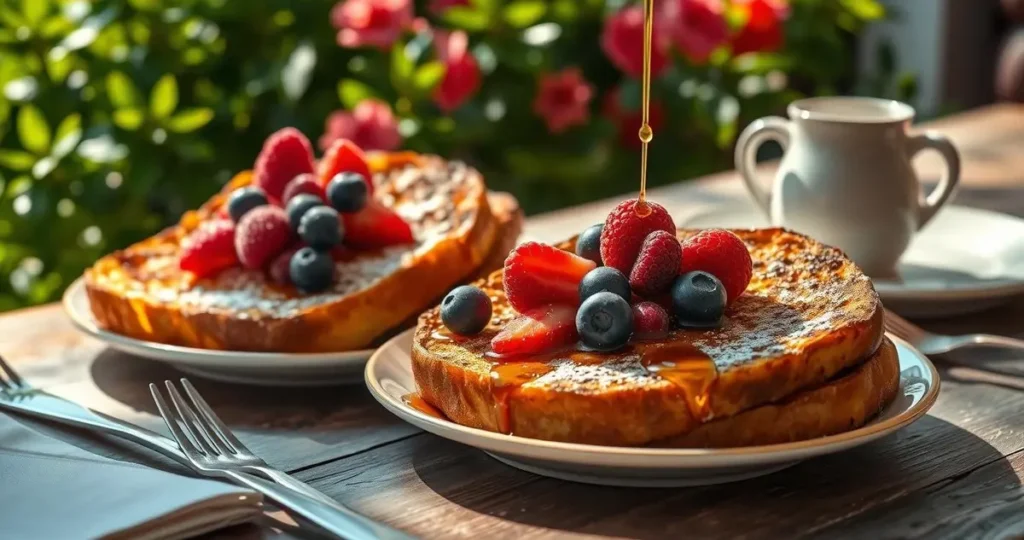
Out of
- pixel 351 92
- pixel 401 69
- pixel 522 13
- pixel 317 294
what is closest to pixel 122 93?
pixel 351 92

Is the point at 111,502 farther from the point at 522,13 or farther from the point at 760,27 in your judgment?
the point at 760,27

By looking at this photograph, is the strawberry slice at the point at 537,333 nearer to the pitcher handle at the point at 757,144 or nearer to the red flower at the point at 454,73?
the pitcher handle at the point at 757,144

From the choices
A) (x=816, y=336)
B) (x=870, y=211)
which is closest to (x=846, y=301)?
(x=816, y=336)

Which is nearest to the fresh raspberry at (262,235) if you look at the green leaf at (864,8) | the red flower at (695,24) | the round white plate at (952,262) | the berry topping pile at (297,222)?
the berry topping pile at (297,222)

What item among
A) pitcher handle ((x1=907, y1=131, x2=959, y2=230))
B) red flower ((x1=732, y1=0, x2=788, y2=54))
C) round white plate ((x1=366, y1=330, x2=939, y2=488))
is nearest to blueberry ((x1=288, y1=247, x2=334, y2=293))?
round white plate ((x1=366, y1=330, x2=939, y2=488))

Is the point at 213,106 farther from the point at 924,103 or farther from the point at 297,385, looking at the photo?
the point at 924,103

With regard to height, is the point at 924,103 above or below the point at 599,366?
below

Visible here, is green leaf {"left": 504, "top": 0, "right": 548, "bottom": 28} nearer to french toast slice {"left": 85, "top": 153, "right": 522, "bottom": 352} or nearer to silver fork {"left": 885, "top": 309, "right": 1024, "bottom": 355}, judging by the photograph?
french toast slice {"left": 85, "top": 153, "right": 522, "bottom": 352}
